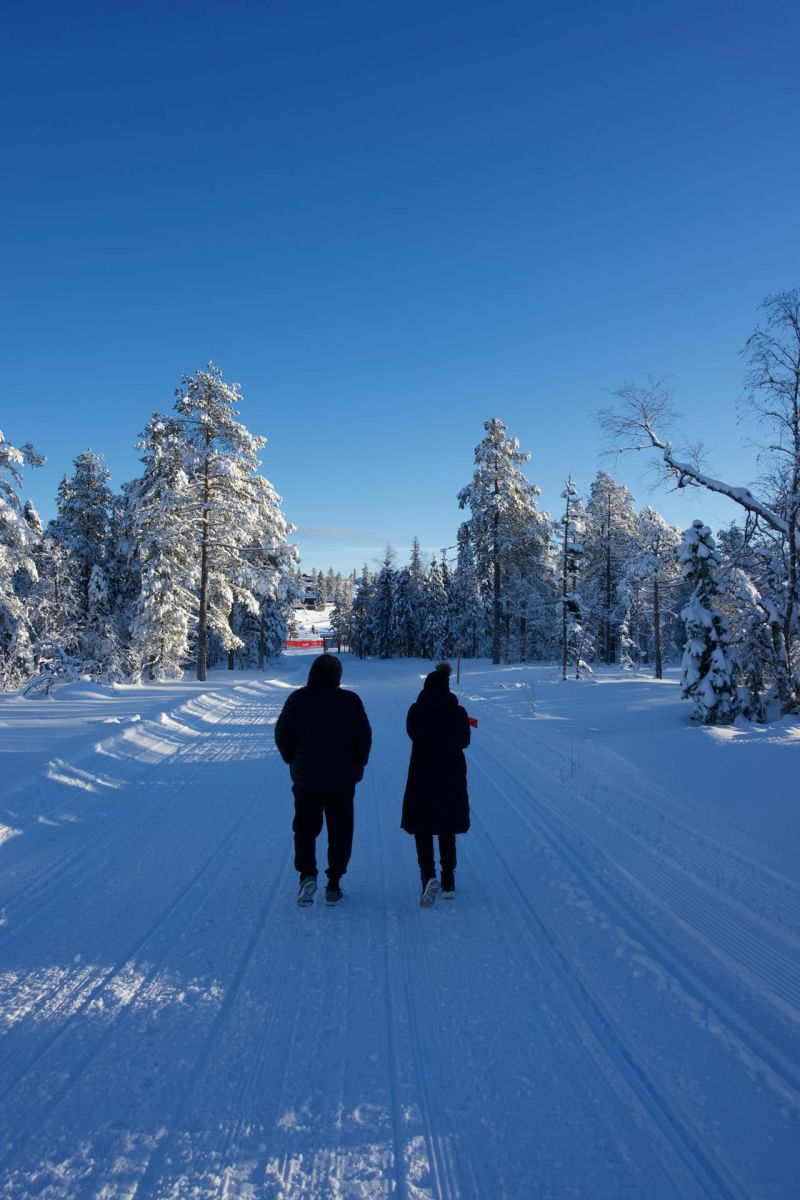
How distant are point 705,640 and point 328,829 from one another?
37.0 feet

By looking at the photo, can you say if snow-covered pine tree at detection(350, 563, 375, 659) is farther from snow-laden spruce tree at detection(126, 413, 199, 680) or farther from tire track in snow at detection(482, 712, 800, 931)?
tire track in snow at detection(482, 712, 800, 931)

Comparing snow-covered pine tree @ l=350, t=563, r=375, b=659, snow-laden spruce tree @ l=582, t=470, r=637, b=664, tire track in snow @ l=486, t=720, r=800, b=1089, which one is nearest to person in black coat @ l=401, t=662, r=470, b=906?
tire track in snow @ l=486, t=720, r=800, b=1089

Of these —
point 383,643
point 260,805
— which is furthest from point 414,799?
point 383,643

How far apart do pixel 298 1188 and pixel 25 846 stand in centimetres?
501

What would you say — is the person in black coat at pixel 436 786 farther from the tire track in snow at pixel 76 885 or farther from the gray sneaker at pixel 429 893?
the tire track in snow at pixel 76 885

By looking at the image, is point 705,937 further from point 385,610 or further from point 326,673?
point 385,610

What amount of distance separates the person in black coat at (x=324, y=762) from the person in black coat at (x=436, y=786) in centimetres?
47

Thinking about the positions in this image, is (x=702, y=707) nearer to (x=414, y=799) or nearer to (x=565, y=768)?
(x=565, y=768)

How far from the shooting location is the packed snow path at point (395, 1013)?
8.19 ft

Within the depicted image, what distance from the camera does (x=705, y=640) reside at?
13.4m

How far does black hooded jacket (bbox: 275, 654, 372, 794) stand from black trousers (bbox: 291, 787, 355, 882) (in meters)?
0.12

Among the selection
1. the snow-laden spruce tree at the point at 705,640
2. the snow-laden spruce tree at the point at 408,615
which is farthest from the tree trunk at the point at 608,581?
the snow-laden spruce tree at the point at 705,640

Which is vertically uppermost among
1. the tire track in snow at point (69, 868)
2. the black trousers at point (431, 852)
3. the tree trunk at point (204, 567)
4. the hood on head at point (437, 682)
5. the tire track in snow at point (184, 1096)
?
the tree trunk at point (204, 567)

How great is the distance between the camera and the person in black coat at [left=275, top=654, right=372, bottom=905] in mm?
4883
